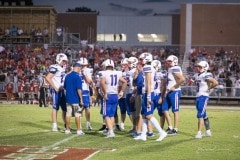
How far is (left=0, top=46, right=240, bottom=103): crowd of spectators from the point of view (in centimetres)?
3172

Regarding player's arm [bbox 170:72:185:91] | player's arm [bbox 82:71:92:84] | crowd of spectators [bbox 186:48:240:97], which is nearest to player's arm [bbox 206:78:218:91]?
player's arm [bbox 170:72:185:91]

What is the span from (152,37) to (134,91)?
3878 centimetres

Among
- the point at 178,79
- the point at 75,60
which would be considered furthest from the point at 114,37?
the point at 178,79

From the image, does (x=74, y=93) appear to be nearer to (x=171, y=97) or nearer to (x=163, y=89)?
(x=163, y=89)

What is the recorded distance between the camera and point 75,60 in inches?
1352

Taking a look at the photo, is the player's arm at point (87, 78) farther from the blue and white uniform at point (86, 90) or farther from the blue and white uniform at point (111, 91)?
the blue and white uniform at point (111, 91)

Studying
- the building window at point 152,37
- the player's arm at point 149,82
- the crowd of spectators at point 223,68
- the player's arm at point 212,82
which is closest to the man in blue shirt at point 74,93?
the player's arm at point 149,82

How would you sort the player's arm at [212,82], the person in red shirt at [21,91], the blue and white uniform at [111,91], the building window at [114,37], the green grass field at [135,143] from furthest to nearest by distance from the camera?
the building window at [114,37]
the person in red shirt at [21,91]
the player's arm at [212,82]
the blue and white uniform at [111,91]
the green grass field at [135,143]

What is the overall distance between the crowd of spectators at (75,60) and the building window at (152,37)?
10.5m

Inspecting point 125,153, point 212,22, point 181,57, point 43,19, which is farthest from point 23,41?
point 125,153

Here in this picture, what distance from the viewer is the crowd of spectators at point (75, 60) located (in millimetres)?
31719

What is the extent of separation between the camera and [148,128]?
13.4m

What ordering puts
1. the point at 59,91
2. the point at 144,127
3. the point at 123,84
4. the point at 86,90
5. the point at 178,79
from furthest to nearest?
the point at 86,90 → the point at 59,91 → the point at 178,79 → the point at 123,84 → the point at 144,127

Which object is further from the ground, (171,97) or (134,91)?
(134,91)
